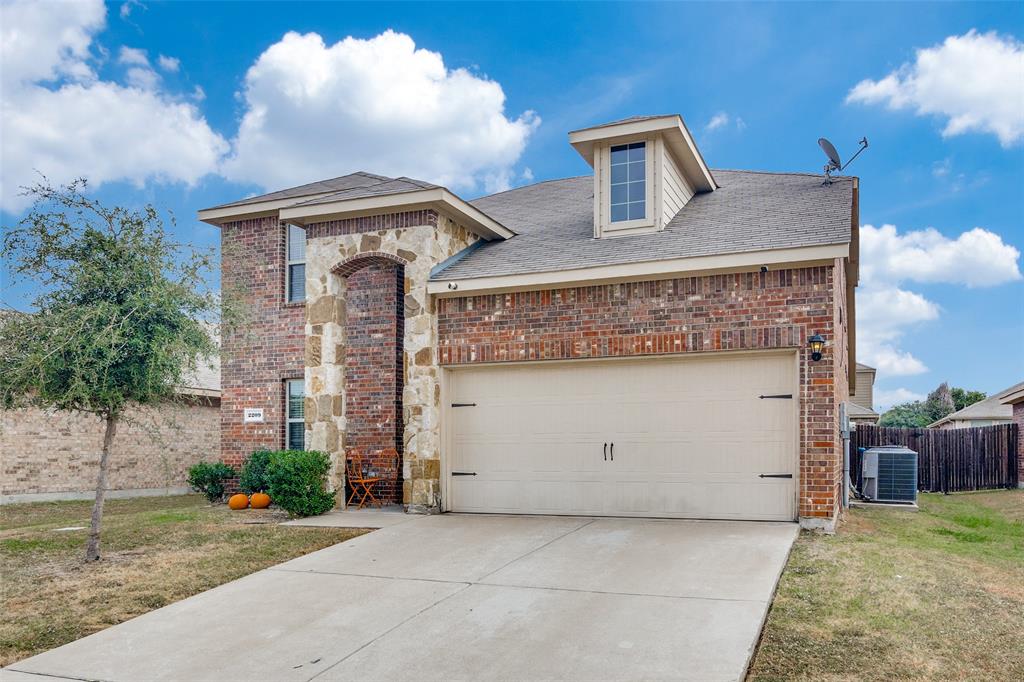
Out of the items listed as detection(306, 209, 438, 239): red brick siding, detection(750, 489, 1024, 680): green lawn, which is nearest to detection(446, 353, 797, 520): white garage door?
detection(750, 489, 1024, 680): green lawn

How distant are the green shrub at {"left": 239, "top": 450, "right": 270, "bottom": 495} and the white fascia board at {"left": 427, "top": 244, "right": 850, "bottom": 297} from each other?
4939 millimetres

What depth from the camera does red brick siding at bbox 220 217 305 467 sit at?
15.4m

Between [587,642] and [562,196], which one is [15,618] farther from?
[562,196]

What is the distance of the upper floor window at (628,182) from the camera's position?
1267 centimetres

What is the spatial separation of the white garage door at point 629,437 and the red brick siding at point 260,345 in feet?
16.4

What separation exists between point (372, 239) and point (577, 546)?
19.4 ft

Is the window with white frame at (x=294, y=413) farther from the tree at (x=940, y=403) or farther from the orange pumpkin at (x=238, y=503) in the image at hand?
the tree at (x=940, y=403)

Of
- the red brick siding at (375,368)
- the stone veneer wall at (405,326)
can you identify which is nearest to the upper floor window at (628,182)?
the stone veneer wall at (405,326)

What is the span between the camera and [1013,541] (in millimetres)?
10727

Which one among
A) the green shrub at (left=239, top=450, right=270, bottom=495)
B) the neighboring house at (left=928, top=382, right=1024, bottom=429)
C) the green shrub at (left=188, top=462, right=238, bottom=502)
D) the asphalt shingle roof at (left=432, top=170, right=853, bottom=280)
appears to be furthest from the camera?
the neighboring house at (left=928, top=382, right=1024, bottom=429)

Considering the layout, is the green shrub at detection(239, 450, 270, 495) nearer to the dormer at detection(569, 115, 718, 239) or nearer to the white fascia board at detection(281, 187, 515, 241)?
the white fascia board at detection(281, 187, 515, 241)

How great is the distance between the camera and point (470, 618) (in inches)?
247

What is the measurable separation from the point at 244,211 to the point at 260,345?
8.77 ft

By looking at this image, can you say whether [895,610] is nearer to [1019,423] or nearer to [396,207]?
[396,207]
